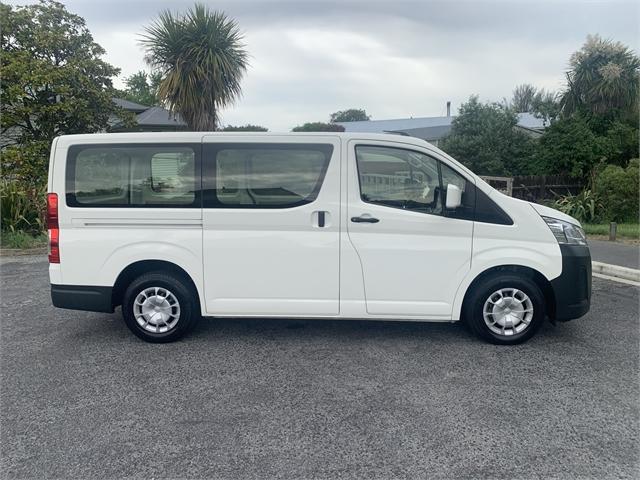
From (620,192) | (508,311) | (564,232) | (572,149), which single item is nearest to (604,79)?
(572,149)

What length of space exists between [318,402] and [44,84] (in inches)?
448

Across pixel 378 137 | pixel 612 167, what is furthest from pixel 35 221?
pixel 612 167

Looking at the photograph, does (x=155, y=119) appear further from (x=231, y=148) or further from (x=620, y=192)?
(x=231, y=148)

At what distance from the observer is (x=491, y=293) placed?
412cm

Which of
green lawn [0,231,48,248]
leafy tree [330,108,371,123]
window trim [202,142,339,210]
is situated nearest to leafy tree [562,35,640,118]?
window trim [202,142,339,210]

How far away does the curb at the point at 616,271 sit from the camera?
6.59m

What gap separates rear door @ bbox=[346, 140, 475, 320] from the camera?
4090mm

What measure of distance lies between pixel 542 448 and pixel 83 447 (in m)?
2.69

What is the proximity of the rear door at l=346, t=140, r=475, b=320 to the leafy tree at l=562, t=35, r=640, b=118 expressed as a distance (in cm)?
1139

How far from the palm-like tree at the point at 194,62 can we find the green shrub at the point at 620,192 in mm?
10082

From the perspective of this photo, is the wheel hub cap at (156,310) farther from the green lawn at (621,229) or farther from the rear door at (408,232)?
the green lawn at (621,229)

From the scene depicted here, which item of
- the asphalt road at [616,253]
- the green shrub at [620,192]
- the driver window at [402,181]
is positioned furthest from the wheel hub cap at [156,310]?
the green shrub at [620,192]

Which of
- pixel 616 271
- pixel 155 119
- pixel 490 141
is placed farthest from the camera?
pixel 155 119

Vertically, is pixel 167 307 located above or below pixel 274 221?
below
